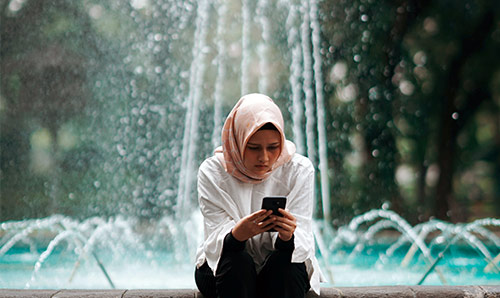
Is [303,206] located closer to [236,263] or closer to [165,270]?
[236,263]

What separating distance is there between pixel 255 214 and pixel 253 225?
4 cm

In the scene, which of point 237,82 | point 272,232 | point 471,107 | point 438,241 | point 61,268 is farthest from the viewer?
point 471,107

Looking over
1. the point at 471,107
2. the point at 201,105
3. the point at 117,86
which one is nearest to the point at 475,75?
the point at 471,107

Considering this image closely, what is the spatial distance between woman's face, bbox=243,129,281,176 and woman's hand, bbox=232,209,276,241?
0.68 feet

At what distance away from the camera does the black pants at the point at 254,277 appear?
156 cm

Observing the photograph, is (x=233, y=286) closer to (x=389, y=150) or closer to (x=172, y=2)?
(x=172, y=2)

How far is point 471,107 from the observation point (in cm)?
812

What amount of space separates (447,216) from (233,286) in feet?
22.9

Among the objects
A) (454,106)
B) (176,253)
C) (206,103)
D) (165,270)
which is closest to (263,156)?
(165,270)

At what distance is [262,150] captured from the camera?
1.67 m

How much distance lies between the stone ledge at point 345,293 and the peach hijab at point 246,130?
431 mm

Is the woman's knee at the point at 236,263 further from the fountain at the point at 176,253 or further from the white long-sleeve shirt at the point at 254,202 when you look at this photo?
the fountain at the point at 176,253

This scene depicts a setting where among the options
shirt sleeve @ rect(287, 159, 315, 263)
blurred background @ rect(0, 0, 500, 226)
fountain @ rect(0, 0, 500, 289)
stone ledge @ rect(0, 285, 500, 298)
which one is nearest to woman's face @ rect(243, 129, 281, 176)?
shirt sleeve @ rect(287, 159, 315, 263)

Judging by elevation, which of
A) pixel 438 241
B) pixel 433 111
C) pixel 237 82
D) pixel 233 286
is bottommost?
pixel 438 241
